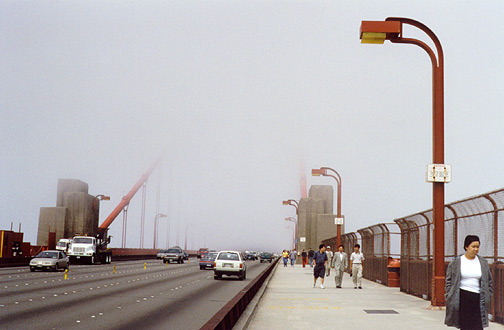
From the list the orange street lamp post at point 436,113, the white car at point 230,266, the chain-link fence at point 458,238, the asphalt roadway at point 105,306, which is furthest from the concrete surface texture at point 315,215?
the orange street lamp post at point 436,113

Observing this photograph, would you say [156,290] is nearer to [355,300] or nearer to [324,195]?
[355,300]

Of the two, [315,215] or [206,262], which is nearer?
[206,262]

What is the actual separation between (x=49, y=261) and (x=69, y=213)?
166 ft

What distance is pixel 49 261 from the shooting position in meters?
35.8

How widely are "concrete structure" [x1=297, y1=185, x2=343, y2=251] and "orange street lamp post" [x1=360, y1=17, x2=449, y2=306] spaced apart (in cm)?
6973

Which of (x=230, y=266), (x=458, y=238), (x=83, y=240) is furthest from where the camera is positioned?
(x=83, y=240)

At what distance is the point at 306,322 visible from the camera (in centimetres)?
1242

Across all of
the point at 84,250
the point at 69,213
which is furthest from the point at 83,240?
the point at 69,213

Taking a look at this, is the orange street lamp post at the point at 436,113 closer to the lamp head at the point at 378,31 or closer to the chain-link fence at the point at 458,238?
the lamp head at the point at 378,31

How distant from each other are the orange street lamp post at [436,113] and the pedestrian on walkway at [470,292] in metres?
7.75

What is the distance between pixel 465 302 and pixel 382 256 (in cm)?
2078

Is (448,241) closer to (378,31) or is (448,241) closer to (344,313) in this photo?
(344,313)

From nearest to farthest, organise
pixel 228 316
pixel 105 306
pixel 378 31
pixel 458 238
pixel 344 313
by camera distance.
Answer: pixel 228 316
pixel 344 313
pixel 378 31
pixel 458 238
pixel 105 306

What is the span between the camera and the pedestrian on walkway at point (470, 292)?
→ 7.81 m
